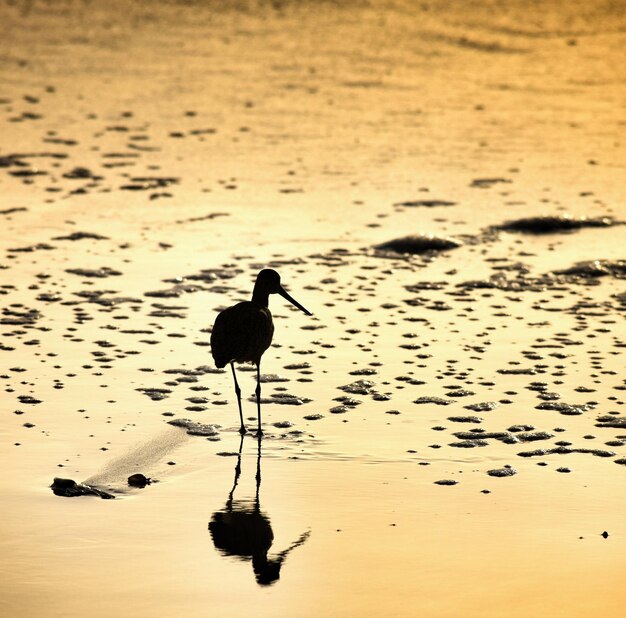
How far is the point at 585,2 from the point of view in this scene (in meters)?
24.8

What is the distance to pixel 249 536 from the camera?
19.4ft

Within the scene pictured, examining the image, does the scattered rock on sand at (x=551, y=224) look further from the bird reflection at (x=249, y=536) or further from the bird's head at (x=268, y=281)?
the bird reflection at (x=249, y=536)

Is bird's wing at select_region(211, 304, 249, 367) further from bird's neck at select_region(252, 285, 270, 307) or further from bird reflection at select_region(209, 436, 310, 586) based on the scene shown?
bird reflection at select_region(209, 436, 310, 586)

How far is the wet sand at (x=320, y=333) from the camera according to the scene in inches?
222

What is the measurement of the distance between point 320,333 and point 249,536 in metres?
3.52

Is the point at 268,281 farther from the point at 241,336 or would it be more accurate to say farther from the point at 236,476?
the point at 236,476

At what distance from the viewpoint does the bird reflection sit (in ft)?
18.4

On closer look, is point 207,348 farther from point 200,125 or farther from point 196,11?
point 196,11

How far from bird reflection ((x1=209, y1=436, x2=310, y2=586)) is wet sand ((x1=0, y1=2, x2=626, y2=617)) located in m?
0.02

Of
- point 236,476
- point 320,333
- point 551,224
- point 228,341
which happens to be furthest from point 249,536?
point 551,224

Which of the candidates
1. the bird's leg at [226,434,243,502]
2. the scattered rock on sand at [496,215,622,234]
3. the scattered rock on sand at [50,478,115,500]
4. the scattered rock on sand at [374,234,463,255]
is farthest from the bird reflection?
the scattered rock on sand at [496,215,622,234]

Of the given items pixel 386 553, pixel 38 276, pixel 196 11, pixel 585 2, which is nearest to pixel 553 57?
pixel 585 2

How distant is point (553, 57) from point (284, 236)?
10291 millimetres

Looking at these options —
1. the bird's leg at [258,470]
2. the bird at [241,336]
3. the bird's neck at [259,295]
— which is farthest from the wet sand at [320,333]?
the bird's neck at [259,295]
